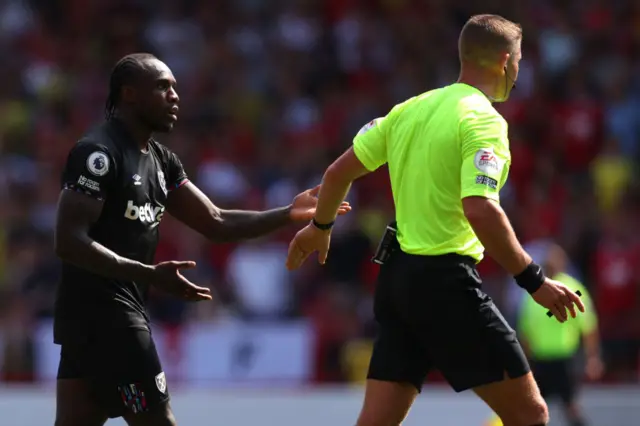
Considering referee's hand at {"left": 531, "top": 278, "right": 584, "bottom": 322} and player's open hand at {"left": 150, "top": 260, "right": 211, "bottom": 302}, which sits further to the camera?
player's open hand at {"left": 150, "top": 260, "right": 211, "bottom": 302}

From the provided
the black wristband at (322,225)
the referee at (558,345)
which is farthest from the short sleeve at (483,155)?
the referee at (558,345)

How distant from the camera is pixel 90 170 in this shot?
217 inches

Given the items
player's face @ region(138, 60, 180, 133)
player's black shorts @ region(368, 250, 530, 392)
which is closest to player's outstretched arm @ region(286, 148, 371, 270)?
player's black shorts @ region(368, 250, 530, 392)

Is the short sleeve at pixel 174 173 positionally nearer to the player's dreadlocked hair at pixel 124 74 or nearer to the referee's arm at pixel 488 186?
the player's dreadlocked hair at pixel 124 74

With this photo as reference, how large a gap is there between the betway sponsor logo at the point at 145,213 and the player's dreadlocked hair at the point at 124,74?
48cm

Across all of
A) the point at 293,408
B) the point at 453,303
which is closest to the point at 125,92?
the point at 453,303

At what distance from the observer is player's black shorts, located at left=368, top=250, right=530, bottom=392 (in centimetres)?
535

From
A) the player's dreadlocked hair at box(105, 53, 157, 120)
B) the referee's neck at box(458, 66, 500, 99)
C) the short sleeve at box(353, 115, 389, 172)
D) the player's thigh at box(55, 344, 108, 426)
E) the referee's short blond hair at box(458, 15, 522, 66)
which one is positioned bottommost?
the player's thigh at box(55, 344, 108, 426)

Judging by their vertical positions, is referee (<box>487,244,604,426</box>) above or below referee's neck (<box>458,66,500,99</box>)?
below

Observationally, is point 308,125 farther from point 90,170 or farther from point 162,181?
point 90,170

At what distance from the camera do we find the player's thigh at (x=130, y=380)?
5621 millimetres

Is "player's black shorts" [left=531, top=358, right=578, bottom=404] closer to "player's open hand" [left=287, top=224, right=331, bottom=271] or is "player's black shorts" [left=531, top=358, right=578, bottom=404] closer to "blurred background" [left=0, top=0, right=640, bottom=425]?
"blurred background" [left=0, top=0, right=640, bottom=425]

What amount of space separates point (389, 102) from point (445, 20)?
5.97 ft

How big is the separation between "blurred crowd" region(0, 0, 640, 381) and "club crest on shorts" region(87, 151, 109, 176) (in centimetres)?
783
